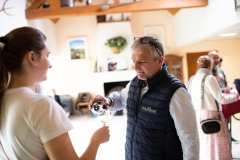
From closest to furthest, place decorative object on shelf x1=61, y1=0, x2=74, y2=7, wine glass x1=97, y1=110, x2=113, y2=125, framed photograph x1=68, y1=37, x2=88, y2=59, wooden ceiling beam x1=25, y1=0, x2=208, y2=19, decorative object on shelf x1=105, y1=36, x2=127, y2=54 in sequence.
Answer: wine glass x1=97, y1=110, x2=113, y2=125
wooden ceiling beam x1=25, y1=0, x2=208, y2=19
decorative object on shelf x1=61, y1=0, x2=74, y2=7
decorative object on shelf x1=105, y1=36, x2=127, y2=54
framed photograph x1=68, y1=37, x2=88, y2=59

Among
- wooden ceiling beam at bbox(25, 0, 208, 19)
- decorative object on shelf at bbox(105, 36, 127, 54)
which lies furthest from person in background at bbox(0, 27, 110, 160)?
decorative object on shelf at bbox(105, 36, 127, 54)

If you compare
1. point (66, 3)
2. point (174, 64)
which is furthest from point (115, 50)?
point (66, 3)

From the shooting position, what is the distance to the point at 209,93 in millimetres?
2115

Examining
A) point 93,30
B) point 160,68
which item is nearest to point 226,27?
point 160,68

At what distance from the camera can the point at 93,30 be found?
5.89m

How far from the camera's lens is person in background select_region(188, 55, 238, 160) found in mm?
2066

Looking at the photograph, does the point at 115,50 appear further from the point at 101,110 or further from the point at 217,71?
the point at 101,110

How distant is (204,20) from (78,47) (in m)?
3.59

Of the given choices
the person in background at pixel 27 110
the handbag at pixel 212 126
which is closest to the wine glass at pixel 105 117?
the person in background at pixel 27 110

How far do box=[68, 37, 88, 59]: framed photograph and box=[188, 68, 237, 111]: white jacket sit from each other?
13.8ft

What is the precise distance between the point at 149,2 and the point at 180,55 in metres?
2.68

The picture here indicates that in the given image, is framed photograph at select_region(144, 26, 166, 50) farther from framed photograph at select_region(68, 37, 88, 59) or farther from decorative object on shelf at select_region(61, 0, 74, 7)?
decorative object on shelf at select_region(61, 0, 74, 7)

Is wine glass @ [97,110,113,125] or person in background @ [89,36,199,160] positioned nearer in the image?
person in background @ [89,36,199,160]

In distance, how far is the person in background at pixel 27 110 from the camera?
63 centimetres
